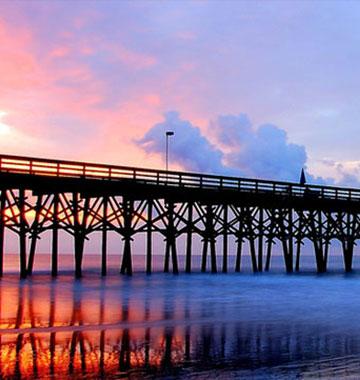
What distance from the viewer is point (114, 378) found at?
9.05 m

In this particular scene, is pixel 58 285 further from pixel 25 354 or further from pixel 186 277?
pixel 25 354

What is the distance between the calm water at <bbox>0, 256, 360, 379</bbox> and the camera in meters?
9.78

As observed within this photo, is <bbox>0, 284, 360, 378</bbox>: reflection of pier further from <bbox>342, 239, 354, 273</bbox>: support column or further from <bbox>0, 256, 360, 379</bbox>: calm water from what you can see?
<bbox>342, 239, 354, 273</bbox>: support column

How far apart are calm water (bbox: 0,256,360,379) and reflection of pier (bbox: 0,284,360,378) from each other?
2 centimetres

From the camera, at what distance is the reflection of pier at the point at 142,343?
→ 991 centimetres

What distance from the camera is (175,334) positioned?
13188mm

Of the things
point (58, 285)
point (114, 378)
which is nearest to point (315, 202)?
point (58, 285)

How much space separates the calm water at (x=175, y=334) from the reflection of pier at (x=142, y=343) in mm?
18

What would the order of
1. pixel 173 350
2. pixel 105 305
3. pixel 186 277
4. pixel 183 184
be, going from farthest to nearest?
pixel 186 277 < pixel 183 184 < pixel 105 305 < pixel 173 350

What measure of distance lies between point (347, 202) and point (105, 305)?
2340 centimetres

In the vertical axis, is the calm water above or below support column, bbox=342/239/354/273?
below

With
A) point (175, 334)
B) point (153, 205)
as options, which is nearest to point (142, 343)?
point (175, 334)

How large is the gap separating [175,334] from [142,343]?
1.39m

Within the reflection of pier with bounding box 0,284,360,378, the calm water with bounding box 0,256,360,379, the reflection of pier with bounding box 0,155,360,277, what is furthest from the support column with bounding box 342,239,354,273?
the reflection of pier with bounding box 0,284,360,378
